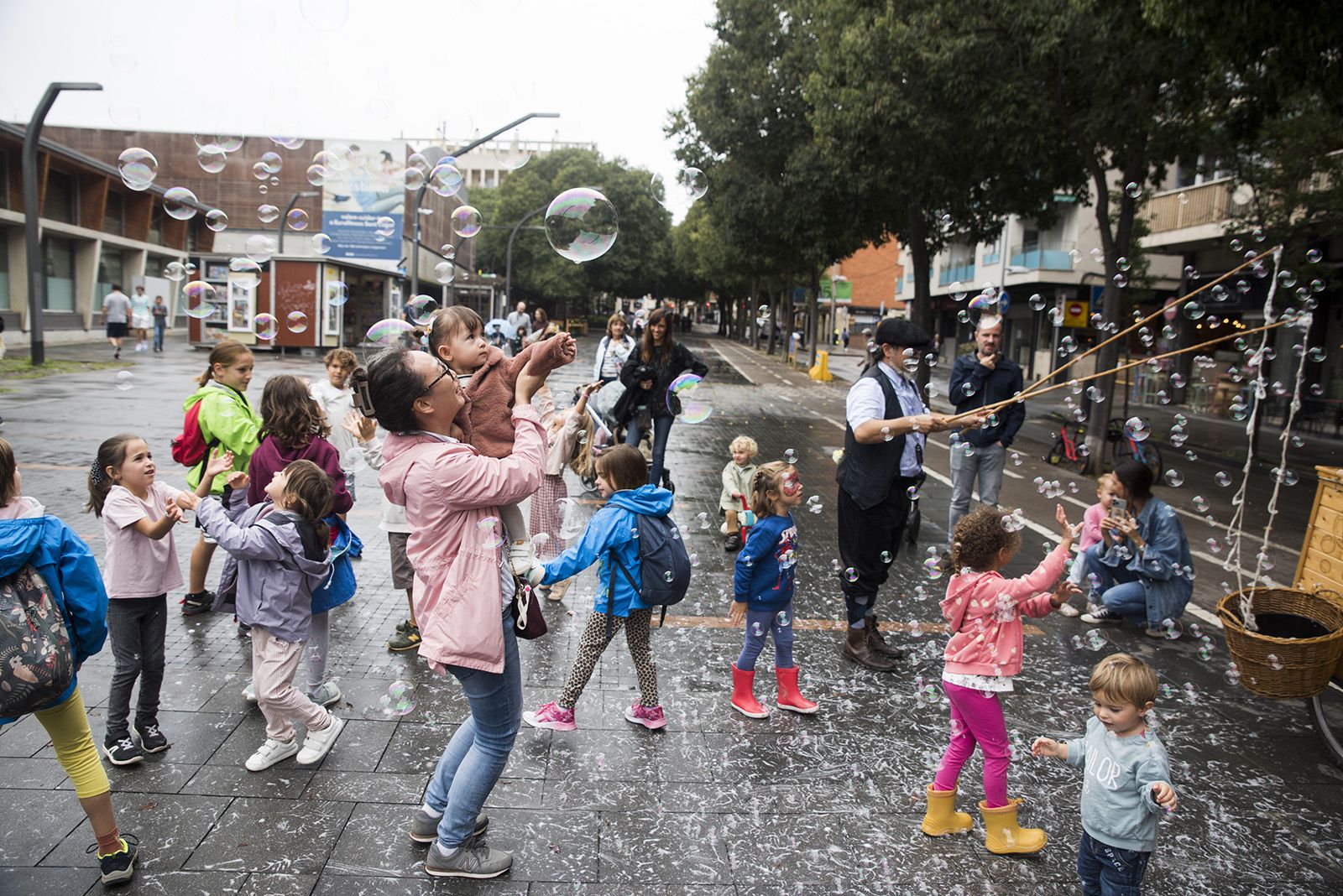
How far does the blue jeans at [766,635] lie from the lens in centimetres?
433

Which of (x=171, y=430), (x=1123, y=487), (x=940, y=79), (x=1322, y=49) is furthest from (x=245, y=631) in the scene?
(x=940, y=79)

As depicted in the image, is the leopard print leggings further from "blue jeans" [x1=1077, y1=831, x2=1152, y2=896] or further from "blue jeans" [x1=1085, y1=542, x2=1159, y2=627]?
"blue jeans" [x1=1085, y1=542, x2=1159, y2=627]

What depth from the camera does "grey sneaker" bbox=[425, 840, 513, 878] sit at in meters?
2.99

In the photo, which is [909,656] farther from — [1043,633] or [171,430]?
[171,430]

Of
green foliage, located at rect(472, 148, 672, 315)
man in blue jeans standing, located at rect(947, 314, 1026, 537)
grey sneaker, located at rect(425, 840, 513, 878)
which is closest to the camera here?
grey sneaker, located at rect(425, 840, 513, 878)

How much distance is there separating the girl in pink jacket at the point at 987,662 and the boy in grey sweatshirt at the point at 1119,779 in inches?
17.1

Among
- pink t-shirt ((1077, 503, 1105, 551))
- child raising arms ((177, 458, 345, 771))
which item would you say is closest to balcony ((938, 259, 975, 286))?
pink t-shirt ((1077, 503, 1105, 551))

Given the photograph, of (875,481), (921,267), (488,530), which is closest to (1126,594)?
(875,481)

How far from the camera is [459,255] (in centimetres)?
7269

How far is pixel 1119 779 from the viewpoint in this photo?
278cm

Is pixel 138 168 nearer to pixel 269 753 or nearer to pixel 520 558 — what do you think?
pixel 269 753

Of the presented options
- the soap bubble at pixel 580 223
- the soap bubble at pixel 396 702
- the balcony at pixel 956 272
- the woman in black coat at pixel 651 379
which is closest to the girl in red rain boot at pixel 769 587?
the soap bubble at pixel 396 702

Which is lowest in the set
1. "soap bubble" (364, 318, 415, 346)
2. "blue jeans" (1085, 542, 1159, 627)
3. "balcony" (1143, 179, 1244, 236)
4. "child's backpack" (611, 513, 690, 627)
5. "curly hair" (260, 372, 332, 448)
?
"blue jeans" (1085, 542, 1159, 627)

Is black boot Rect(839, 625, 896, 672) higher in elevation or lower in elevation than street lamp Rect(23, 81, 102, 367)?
lower
